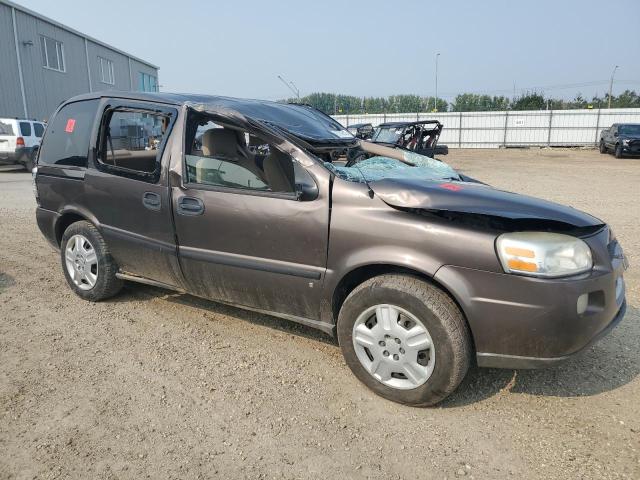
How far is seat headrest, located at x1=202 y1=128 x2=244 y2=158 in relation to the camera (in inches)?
135

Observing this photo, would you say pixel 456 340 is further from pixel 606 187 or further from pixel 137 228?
pixel 606 187

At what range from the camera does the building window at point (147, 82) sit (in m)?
37.6

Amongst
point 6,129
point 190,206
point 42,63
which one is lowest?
point 190,206

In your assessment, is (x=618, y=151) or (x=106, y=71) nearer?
(x=618, y=151)

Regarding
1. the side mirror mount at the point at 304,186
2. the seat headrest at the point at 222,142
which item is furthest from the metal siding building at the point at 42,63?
the side mirror mount at the point at 304,186

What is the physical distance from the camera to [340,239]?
2.83 metres

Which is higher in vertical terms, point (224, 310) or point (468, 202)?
point (468, 202)

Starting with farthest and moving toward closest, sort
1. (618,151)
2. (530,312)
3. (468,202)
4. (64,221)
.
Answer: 1. (618,151)
2. (64,221)
3. (468,202)
4. (530,312)

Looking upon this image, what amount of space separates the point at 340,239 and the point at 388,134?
1324cm

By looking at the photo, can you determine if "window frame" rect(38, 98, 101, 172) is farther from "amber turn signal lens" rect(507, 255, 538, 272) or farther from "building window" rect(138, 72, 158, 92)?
"building window" rect(138, 72, 158, 92)

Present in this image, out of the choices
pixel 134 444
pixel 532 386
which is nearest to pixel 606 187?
pixel 532 386

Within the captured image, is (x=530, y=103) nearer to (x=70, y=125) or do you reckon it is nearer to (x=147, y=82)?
(x=147, y=82)

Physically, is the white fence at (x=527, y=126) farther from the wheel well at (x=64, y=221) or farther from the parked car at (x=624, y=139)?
the wheel well at (x=64, y=221)

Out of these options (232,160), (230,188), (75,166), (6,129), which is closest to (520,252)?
(230,188)
